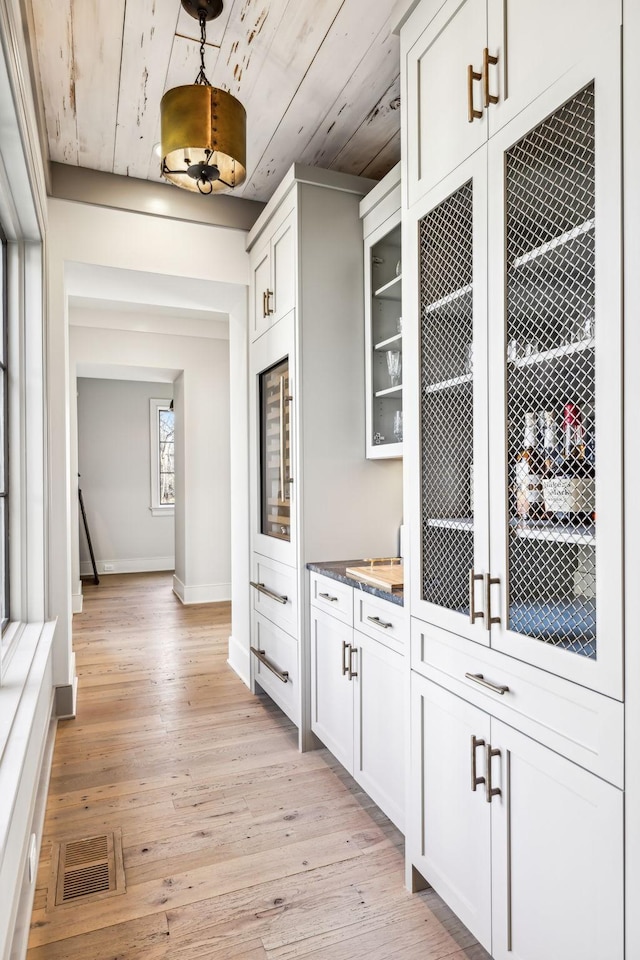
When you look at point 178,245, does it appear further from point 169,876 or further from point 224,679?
point 169,876

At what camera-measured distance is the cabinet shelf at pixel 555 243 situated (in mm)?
1154

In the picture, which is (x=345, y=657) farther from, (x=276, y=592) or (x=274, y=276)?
(x=274, y=276)

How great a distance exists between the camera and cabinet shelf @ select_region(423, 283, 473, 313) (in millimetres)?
1556

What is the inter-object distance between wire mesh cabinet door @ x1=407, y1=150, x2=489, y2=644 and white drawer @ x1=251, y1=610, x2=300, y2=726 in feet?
4.13

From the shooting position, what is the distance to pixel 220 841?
6.88 feet

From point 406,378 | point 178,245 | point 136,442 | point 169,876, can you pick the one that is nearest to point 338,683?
point 169,876

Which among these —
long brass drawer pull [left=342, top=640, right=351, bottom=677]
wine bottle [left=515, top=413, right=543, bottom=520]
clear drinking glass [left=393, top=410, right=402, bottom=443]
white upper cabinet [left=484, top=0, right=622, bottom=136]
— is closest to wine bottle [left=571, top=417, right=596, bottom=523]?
wine bottle [left=515, top=413, right=543, bottom=520]

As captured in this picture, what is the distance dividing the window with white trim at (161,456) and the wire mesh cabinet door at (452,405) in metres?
6.74

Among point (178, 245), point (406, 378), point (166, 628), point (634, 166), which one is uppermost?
point (178, 245)

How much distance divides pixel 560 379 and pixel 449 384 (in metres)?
0.45

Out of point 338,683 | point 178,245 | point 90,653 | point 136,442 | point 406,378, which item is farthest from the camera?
point 136,442

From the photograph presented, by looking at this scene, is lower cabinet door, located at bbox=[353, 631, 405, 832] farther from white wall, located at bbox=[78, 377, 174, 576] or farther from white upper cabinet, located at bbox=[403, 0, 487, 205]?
white wall, located at bbox=[78, 377, 174, 576]

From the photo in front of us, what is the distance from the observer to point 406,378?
1845mm

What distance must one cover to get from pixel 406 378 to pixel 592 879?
4.30 feet
